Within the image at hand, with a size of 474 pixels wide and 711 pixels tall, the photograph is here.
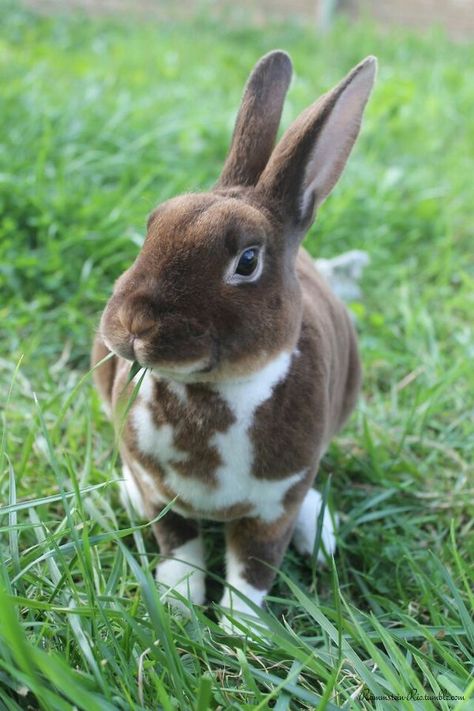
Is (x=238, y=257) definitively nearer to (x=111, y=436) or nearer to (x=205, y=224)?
(x=205, y=224)

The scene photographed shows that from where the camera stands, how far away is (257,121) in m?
2.20

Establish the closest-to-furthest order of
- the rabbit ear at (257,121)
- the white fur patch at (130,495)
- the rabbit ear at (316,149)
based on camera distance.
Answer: the rabbit ear at (316,149) < the rabbit ear at (257,121) < the white fur patch at (130,495)

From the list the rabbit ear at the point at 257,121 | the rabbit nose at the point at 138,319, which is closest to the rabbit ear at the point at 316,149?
the rabbit ear at the point at 257,121

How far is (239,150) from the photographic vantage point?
2174mm

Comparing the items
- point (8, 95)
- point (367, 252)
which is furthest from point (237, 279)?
point (8, 95)

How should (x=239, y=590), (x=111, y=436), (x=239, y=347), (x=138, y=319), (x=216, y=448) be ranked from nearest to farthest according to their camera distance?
(x=138, y=319) < (x=239, y=347) < (x=216, y=448) < (x=239, y=590) < (x=111, y=436)

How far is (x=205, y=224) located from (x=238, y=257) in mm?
106

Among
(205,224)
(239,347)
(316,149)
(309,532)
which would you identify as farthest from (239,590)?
(316,149)

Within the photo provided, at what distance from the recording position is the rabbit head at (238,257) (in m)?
1.74

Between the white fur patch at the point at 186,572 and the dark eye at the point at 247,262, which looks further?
the white fur patch at the point at 186,572

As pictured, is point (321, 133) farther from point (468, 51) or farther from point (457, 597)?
point (468, 51)

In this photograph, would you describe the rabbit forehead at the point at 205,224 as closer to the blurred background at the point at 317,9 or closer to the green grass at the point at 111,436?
the green grass at the point at 111,436

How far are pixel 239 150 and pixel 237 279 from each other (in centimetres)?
51

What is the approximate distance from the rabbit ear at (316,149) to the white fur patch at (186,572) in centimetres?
97
